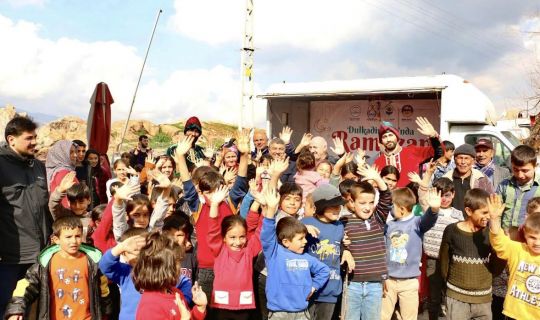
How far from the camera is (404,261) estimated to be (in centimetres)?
479

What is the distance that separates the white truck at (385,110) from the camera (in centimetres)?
912

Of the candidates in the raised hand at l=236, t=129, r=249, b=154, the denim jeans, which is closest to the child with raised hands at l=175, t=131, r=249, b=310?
the raised hand at l=236, t=129, r=249, b=154

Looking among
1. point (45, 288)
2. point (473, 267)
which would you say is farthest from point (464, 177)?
point (45, 288)

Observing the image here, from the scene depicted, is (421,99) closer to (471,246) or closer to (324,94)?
(324,94)

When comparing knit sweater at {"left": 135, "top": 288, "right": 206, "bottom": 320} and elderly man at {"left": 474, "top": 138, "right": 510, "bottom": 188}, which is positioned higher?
elderly man at {"left": 474, "top": 138, "right": 510, "bottom": 188}

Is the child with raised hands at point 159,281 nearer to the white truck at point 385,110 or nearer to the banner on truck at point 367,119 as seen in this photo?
the white truck at point 385,110

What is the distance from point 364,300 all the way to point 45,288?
2636 millimetres

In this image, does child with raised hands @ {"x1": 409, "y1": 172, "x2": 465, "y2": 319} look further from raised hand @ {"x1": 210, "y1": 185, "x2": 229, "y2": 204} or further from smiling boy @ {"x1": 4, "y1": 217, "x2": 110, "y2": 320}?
smiling boy @ {"x1": 4, "y1": 217, "x2": 110, "y2": 320}

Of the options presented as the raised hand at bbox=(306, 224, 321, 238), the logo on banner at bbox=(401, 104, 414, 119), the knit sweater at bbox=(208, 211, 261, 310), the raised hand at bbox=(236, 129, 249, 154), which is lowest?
the knit sweater at bbox=(208, 211, 261, 310)

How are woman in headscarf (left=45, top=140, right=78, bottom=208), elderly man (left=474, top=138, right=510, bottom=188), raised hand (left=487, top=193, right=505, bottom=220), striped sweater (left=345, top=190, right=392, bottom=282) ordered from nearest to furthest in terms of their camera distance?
raised hand (left=487, top=193, right=505, bottom=220)
striped sweater (left=345, top=190, right=392, bottom=282)
woman in headscarf (left=45, top=140, right=78, bottom=208)
elderly man (left=474, top=138, right=510, bottom=188)

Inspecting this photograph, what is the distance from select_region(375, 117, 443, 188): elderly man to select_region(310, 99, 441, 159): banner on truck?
4.18 m

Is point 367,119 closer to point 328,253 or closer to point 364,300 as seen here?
point 364,300

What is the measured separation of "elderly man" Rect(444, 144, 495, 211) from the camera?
18.6 feet

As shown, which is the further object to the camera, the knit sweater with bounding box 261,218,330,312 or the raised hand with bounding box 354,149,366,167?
the raised hand with bounding box 354,149,366,167
